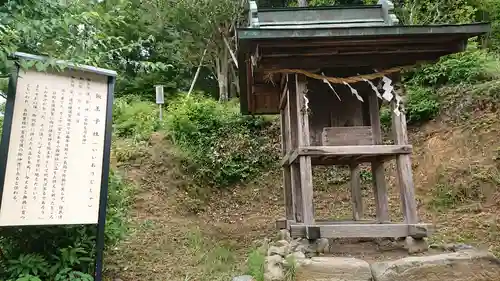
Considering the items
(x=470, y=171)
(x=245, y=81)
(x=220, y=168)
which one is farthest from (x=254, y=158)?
(x=470, y=171)

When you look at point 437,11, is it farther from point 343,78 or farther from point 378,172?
point 343,78

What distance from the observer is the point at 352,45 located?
4473mm

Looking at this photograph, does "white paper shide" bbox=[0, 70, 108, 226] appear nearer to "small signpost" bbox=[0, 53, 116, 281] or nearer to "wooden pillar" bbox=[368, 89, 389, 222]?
"small signpost" bbox=[0, 53, 116, 281]

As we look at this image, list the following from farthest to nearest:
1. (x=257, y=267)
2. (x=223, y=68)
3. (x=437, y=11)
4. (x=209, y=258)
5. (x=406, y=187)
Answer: (x=223, y=68), (x=437, y=11), (x=209, y=258), (x=406, y=187), (x=257, y=267)

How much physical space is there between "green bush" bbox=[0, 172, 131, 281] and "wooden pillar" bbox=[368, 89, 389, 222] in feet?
12.1

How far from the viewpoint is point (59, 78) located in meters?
3.47

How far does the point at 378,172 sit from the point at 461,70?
6.48 metres

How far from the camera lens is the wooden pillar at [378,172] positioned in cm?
500

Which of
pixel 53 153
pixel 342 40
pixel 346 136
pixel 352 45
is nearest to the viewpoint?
pixel 53 153

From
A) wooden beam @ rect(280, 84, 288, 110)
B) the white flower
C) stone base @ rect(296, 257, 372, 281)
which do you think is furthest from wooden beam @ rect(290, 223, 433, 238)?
the white flower

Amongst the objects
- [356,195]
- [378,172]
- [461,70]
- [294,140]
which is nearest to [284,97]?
[294,140]

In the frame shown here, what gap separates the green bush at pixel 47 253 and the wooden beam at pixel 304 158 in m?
2.37

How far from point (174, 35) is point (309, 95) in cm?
1198

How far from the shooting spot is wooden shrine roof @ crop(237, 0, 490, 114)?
13.8ft
